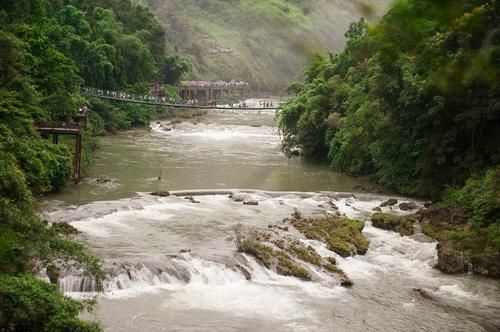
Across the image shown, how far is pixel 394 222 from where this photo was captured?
2412 cm

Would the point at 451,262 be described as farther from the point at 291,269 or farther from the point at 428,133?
the point at 428,133

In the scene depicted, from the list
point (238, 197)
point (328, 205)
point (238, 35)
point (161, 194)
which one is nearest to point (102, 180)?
point (161, 194)

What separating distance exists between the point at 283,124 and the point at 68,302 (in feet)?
102

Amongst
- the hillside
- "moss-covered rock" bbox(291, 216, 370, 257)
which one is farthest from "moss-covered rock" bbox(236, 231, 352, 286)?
the hillside

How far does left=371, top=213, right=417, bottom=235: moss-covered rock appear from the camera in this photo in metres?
23.5

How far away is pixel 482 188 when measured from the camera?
24375 mm

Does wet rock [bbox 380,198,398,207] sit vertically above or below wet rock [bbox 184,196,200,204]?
above

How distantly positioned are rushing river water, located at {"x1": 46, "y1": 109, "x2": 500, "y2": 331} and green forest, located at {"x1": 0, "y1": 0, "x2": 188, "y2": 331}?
1.72m

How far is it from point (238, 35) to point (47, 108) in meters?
101

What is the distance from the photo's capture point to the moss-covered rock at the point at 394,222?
23.5m

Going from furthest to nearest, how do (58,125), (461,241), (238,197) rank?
(58,125) < (238,197) < (461,241)

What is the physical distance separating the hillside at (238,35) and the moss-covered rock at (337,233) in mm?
79580

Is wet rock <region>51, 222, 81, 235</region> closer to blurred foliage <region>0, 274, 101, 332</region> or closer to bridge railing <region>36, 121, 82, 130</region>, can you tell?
bridge railing <region>36, 121, 82, 130</region>

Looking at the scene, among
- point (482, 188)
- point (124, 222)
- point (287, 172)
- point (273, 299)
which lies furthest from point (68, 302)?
point (287, 172)
